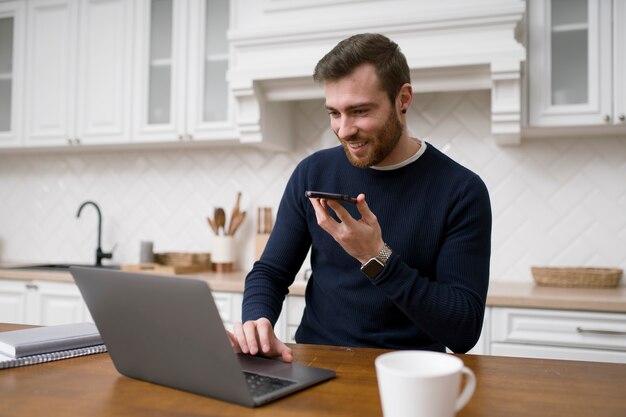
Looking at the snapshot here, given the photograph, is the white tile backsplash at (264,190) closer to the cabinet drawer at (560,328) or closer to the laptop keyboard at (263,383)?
the cabinet drawer at (560,328)

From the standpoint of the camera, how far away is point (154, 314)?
0.95 metres

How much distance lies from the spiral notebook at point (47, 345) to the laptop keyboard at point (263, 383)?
436mm

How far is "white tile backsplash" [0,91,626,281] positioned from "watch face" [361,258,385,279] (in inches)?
68.4

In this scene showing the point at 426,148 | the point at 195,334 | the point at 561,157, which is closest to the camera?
the point at 195,334

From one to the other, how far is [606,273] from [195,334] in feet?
6.95

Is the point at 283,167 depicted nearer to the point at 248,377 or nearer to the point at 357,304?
the point at 357,304

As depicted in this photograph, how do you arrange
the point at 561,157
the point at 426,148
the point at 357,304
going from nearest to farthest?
the point at 357,304 → the point at 426,148 → the point at 561,157

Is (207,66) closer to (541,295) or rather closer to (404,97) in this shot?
(404,97)

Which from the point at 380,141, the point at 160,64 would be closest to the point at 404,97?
the point at 380,141

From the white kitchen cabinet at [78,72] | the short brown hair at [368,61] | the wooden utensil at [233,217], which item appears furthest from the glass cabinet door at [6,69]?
the short brown hair at [368,61]

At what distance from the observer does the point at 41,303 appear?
3.01m

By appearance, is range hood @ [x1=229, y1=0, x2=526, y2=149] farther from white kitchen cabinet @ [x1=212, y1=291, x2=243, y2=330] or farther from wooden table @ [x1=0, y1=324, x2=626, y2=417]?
wooden table @ [x1=0, y1=324, x2=626, y2=417]

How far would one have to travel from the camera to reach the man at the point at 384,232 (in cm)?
145

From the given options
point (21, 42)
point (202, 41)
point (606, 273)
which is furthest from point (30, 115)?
point (606, 273)
